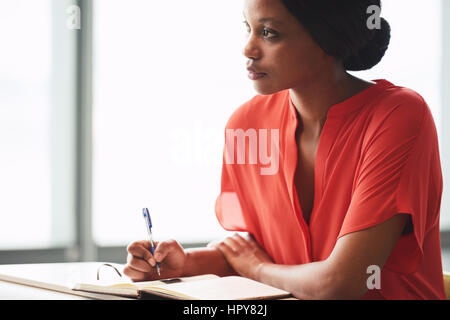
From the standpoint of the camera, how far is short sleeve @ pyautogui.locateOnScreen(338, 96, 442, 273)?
1090 mm

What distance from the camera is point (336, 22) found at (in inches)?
47.3

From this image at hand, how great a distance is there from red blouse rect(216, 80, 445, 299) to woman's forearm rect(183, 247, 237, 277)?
0.11 metres

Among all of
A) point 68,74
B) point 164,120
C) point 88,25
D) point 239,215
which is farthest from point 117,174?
point 239,215

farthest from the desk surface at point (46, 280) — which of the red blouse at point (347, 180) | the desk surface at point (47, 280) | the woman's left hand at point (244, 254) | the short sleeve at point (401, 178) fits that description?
the short sleeve at point (401, 178)

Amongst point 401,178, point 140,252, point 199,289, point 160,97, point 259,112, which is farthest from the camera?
point 160,97

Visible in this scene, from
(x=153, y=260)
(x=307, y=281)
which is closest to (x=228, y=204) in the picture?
(x=153, y=260)

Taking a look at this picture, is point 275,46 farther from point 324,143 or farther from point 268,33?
point 324,143

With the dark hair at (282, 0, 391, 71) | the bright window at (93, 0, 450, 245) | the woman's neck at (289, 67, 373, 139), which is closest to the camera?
the dark hair at (282, 0, 391, 71)

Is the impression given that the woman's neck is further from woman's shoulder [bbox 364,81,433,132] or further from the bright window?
the bright window

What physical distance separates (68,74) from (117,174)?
1.96 feet

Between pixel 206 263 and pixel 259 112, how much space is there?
1.36 ft

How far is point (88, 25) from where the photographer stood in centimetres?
303

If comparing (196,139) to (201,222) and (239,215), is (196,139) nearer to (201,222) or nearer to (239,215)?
(201,222)

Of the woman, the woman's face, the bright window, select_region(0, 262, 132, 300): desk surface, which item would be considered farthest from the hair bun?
the bright window
